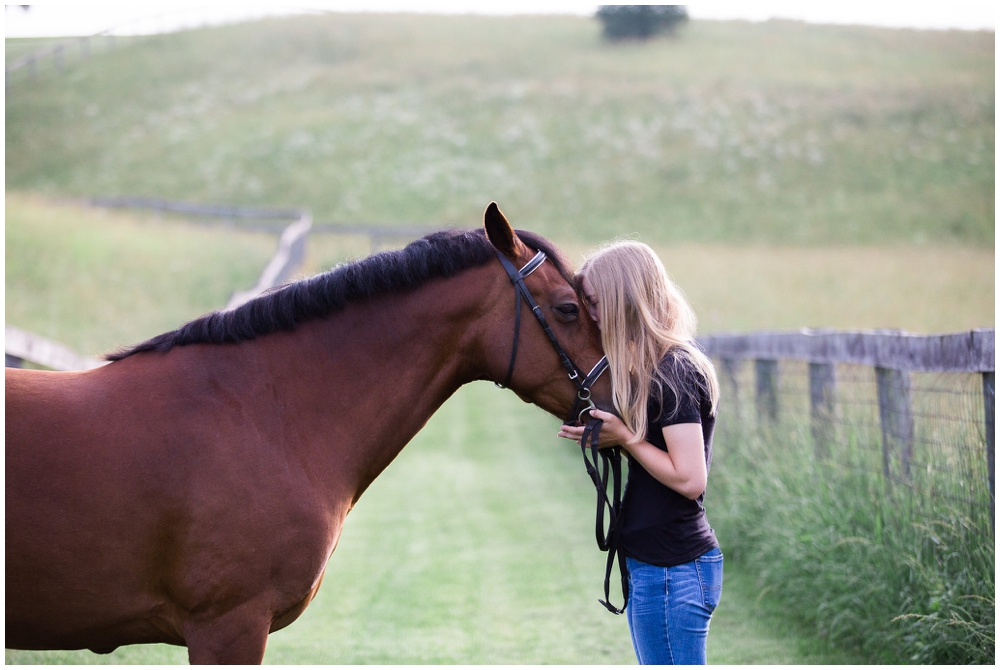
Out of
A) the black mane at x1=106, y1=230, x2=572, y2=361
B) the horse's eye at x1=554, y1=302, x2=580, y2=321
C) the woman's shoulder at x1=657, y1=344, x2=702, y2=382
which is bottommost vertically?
the woman's shoulder at x1=657, y1=344, x2=702, y2=382

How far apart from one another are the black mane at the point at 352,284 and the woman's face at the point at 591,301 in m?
0.06

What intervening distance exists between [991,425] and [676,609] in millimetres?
1723

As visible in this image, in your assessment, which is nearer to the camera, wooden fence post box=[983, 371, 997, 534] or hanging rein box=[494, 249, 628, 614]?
hanging rein box=[494, 249, 628, 614]

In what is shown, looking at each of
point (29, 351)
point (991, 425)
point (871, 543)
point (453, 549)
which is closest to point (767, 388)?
point (871, 543)

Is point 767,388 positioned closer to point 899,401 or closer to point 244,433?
point 899,401

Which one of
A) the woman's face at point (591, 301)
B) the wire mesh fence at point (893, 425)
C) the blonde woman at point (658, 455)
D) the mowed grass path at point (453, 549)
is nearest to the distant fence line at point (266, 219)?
the mowed grass path at point (453, 549)

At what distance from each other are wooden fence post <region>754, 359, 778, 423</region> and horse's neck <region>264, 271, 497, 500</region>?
417 cm

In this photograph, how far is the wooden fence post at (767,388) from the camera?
6277 millimetres

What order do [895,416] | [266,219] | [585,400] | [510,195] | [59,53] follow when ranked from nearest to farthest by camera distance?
[585,400]
[895,416]
[266,219]
[510,195]
[59,53]

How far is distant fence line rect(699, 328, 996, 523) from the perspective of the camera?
3412 millimetres

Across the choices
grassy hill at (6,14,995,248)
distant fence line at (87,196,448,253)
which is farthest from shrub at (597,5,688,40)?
distant fence line at (87,196,448,253)

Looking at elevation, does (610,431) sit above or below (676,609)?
above

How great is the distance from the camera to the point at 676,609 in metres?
2.57

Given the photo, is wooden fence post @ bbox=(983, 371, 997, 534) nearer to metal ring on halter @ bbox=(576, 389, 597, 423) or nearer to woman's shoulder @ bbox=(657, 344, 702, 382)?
woman's shoulder @ bbox=(657, 344, 702, 382)
